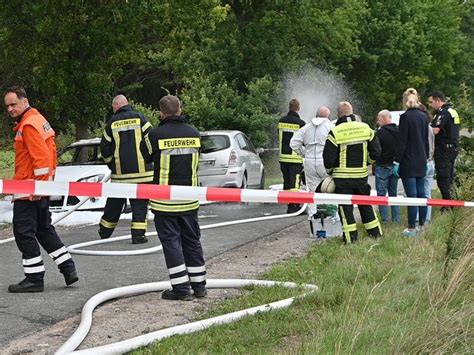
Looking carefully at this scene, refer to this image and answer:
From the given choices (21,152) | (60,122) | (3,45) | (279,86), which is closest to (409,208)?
(21,152)

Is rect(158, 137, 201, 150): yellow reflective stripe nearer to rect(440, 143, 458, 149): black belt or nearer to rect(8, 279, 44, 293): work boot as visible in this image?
rect(8, 279, 44, 293): work boot

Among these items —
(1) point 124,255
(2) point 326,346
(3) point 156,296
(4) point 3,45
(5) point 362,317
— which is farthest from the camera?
(4) point 3,45

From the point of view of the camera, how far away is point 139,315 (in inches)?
273

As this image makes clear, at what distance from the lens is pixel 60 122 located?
25562 mm

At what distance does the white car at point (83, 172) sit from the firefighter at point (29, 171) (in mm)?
5002

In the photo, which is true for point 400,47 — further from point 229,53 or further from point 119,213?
point 119,213

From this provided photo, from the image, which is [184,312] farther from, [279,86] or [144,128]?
[279,86]

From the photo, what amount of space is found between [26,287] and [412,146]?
5.90 m

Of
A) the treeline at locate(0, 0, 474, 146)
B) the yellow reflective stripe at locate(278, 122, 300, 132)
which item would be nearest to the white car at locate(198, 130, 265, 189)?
the treeline at locate(0, 0, 474, 146)

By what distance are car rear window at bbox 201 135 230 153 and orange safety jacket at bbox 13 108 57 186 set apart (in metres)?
10.5

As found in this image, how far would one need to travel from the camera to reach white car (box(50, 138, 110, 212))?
13.6 meters

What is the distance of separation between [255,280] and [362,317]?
200 centimetres

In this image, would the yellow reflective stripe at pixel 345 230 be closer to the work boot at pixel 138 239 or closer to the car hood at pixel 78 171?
the work boot at pixel 138 239

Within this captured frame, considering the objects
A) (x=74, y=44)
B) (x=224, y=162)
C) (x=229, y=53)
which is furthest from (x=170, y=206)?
(x=229, y=53)
